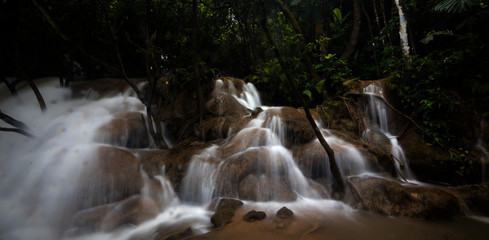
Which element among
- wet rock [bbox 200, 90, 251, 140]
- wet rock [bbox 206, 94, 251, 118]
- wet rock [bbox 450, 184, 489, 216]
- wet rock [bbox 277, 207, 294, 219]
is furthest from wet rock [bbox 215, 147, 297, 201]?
wet rock [bbox 450, 184, 489, 216]

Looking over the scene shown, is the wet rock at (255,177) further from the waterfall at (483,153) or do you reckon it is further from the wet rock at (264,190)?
the waterfall at (483,153)

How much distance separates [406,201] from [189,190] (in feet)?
12.2

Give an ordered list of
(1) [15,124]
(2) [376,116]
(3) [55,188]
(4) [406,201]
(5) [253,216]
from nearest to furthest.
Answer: (5) [253,216] → (4) [406,201] → (3) [55,188] → (1) [15,124] → (2) [376,116]

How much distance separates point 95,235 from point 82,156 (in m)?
1.69

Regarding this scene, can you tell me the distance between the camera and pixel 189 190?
3988 mm

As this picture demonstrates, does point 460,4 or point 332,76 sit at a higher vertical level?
point 460,4

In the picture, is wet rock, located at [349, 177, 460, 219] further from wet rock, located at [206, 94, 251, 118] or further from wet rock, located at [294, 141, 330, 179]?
wet rock, located at [206, 94, 251, 118]

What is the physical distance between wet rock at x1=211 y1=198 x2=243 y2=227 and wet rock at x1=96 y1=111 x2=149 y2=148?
133 inches

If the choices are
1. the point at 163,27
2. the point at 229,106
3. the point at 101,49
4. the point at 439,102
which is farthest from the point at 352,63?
the point at 101,49

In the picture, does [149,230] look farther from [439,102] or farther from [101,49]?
[101,49]

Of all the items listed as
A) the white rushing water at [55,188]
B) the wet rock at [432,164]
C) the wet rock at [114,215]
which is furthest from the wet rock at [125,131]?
the wet rock at [432,164]

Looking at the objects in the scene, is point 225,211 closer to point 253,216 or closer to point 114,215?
point 253,216

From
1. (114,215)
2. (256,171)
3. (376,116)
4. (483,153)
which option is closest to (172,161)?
(114,215)

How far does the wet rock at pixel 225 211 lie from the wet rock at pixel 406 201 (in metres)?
2.15
